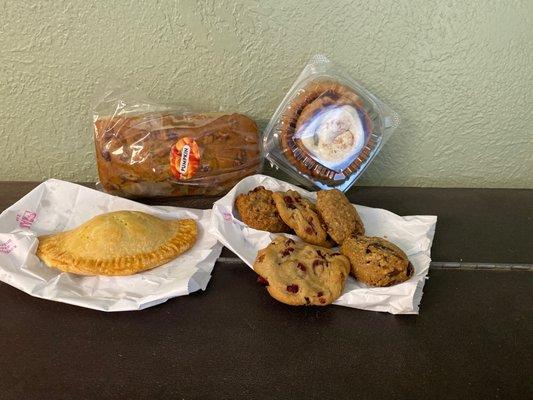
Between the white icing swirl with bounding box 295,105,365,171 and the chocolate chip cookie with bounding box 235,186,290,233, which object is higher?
the white icing swirl with bounding box 295,105,365,171

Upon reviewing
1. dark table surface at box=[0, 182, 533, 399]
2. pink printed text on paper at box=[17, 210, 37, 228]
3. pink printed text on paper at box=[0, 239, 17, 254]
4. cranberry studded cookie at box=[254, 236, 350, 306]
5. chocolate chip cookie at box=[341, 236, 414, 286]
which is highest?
chocolate chip cookie at box=[341, 236, 414, 286]

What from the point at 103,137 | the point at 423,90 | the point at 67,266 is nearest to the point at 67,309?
the point at 67,266

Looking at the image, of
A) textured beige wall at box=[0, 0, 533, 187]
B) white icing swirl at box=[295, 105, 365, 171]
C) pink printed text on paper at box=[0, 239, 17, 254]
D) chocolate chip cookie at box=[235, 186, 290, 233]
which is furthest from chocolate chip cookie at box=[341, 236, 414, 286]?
pink printed text on paper at box=[0, 239, 17, 254]

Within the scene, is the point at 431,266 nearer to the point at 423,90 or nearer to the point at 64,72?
the point at 423,90

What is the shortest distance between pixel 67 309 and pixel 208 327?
10.1 inches

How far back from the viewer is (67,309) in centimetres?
80

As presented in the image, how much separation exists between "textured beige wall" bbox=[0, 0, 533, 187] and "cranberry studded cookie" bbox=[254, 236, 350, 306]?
0.44 meters

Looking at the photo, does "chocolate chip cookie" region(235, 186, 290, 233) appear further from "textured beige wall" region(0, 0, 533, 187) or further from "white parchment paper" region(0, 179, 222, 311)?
"textured beige wall" region(0, 0, 533, 187)

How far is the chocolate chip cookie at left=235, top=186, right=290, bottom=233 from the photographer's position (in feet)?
3.10

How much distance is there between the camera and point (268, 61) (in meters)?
1.09

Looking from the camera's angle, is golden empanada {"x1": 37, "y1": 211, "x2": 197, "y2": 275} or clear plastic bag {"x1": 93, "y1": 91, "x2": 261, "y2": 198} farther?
clear plastic bag {"x1": 93, "y1": 91, "x2": 261, "y2": 198}

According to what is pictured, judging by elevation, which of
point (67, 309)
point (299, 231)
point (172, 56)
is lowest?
point (67, 309)

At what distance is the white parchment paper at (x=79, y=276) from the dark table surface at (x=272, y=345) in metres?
0.02

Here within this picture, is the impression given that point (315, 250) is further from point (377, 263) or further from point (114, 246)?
point (114, 246)
